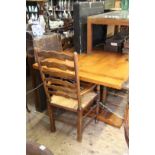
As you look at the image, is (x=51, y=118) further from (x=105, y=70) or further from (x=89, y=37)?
(x=89, y=37)

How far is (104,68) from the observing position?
184 centimetres

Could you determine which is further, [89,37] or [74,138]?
[89,37]

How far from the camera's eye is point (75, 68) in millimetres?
1584

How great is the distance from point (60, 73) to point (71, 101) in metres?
0.32

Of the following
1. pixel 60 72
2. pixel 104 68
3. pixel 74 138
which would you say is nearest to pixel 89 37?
pixel 104 68

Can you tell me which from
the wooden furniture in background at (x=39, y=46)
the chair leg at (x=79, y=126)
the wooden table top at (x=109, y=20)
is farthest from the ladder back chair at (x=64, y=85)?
the wooden table top at (x=109, y=20)

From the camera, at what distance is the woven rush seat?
188cm

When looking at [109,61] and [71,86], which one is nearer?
[71,86]

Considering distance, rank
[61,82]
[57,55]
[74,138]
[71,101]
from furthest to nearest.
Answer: [74,138] → [71,101] → [61,82] → [57,55]

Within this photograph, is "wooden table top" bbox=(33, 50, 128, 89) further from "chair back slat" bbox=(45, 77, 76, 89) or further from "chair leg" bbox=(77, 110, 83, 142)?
"chair leg" bbox=(77, 110, 83, 142)

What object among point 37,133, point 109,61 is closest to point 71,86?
point 109,61

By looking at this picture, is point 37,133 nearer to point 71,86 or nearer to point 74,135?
point 74,135
